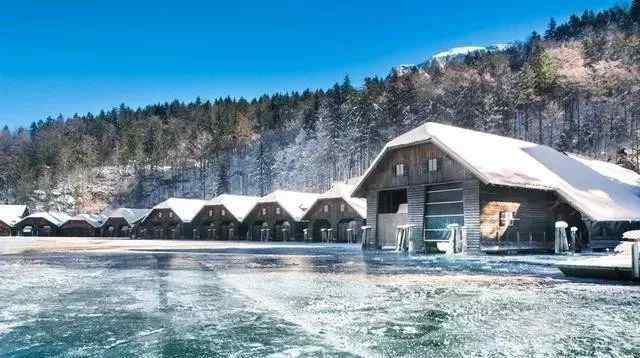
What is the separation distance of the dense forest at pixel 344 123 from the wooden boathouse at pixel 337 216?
105 feet

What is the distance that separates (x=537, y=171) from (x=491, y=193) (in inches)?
173

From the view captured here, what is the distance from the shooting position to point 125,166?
156000 millimetres

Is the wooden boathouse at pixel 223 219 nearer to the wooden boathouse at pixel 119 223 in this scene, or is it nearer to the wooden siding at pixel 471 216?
the wooden boathouse at pixel 119 223

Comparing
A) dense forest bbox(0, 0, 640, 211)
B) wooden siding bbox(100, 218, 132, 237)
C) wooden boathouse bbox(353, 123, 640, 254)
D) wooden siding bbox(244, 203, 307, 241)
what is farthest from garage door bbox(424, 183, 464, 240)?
wooden siding bbox(100, 218, 132, 237)

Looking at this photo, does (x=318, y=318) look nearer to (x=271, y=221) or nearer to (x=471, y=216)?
(x=471, y=216)

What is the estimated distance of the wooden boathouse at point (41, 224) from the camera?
10756 cm

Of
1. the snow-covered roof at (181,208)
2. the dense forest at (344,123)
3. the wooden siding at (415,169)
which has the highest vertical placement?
the dense forest at (344,123)

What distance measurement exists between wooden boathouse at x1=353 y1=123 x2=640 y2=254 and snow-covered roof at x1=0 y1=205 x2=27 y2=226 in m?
101

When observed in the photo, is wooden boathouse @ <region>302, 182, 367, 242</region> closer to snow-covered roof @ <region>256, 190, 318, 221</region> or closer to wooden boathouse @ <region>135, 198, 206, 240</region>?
snow-covered roof @ <region>256, 190, 318, 221</region>

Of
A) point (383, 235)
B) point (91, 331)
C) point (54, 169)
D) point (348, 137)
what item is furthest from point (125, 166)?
point (91, 331)

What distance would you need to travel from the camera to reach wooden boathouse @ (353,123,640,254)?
98.6 feet

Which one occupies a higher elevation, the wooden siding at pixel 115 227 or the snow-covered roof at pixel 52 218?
the snow-covered roof at pixel 52 218

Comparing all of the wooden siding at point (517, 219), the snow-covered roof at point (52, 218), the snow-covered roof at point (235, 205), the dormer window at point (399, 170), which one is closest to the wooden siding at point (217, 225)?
the snow-covered roof at point (235, 205)

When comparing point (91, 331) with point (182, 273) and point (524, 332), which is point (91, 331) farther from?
point (182, 273)
